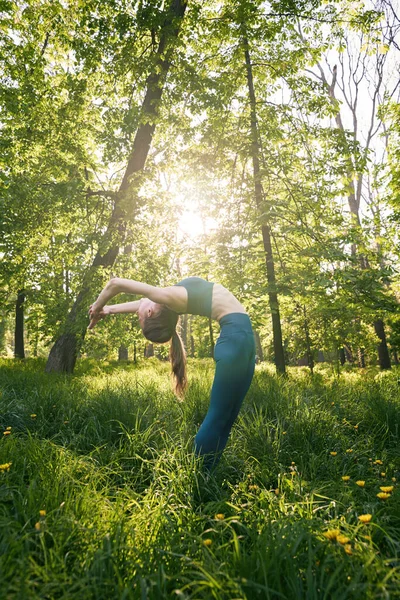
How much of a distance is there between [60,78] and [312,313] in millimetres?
9623

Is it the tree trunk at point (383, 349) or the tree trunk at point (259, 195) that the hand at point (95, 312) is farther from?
the tree trunk at point (383, 349)

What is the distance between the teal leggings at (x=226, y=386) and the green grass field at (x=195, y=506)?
218 millimetres

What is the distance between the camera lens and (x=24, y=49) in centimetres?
804

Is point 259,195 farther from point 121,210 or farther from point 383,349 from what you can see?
point 383,349

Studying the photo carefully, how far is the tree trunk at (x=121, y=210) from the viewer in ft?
25.3

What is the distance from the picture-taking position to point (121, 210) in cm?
846

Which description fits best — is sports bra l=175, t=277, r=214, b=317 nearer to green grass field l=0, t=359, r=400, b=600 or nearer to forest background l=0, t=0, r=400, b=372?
green grass field l=0, t=359, r=400, b=600

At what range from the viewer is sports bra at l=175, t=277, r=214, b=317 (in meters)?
3.01

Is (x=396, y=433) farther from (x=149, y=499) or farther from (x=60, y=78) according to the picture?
(x=60, y=78)

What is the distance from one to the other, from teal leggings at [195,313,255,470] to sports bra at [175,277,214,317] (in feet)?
0.78

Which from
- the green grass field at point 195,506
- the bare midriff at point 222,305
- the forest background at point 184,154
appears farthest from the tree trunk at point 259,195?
the bare midriff at point 222,305

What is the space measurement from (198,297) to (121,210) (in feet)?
20.0

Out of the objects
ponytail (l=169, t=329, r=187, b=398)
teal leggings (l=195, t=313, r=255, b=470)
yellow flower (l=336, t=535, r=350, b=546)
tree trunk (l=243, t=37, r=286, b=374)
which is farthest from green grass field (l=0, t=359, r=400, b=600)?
tree trunk (l=243, t=37, r=286, b=374)

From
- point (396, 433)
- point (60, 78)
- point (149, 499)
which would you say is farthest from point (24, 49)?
point (396, 433)
